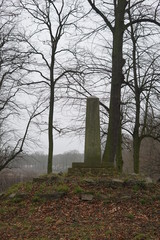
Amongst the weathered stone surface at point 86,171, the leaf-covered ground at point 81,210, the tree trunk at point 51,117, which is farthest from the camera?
the tree trunk at point 51,117

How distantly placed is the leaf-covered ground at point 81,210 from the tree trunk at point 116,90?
248 cm

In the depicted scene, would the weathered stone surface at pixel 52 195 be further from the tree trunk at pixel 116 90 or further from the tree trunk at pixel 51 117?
the tree trunk at pixel 51 117

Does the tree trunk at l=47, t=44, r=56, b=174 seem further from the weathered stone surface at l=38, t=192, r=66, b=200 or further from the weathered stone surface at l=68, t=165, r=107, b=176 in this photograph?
the weathered stone surface at l=38, t=192, r=66, b=200

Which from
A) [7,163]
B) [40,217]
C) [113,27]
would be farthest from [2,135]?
[40,217]

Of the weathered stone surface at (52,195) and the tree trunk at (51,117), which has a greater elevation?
the tree trunk at (51,117)

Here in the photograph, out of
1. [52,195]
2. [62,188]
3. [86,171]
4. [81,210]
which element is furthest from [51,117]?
[81,210]

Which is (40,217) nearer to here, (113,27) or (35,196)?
(35,196)

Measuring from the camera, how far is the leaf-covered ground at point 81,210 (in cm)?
571

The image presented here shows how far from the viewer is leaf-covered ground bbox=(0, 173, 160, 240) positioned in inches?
225

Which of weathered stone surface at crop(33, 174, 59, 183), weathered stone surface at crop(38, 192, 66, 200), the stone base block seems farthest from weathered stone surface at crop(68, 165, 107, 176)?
weathered stone surface at crop(38, 192, 66, 200)

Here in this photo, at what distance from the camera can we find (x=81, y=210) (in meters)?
7.10

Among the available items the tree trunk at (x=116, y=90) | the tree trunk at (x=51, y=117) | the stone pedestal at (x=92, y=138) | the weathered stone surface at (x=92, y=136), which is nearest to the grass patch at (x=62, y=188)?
the stone pedestal at (x=92, y=138)

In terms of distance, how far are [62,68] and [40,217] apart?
10.6 m

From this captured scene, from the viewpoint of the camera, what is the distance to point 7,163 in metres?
17.5
